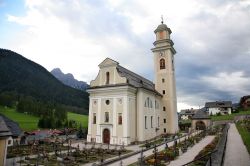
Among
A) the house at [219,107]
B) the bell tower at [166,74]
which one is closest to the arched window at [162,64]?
the bell tower at [166,74]

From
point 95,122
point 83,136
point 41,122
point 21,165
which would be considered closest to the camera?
point 21,165

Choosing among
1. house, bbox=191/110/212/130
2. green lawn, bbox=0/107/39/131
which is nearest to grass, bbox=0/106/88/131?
green lawn, bbox=0/107/39/131

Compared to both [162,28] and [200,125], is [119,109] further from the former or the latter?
[200,125]

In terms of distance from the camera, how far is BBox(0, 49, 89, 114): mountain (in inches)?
4562

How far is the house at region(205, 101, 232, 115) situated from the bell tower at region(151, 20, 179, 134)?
223 feet

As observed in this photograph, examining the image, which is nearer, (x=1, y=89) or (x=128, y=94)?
(x=128, y=94)

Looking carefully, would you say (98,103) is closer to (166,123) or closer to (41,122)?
(166,123)

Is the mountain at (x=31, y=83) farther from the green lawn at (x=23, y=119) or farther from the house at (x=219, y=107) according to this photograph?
the house at (x=219, y=107)

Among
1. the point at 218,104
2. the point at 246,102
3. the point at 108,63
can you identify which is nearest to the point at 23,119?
the point at 108,63

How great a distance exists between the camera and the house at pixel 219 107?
10469 centimetres

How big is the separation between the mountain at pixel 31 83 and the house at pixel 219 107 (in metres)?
65.2

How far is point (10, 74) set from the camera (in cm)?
12425

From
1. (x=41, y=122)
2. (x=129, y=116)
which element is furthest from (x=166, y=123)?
(x=41, y=122)

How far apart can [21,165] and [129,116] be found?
17.9 metres
